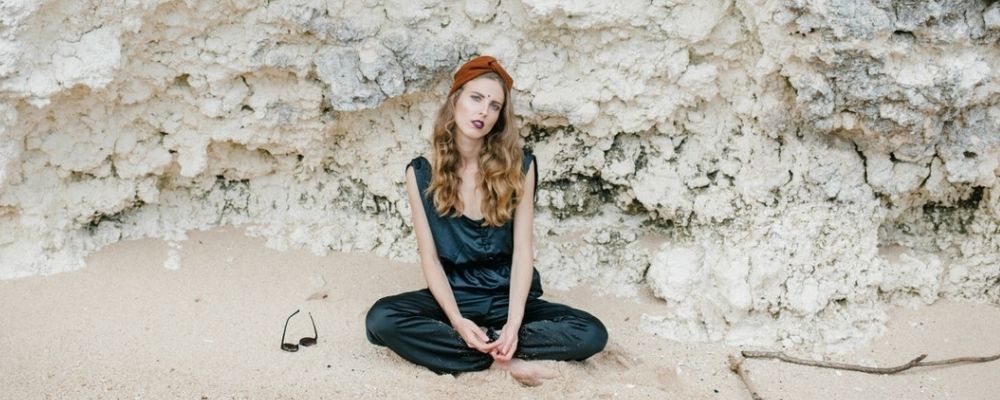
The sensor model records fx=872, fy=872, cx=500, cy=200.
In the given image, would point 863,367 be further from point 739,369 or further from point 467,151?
point 467,151

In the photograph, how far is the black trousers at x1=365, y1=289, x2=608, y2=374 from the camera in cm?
300

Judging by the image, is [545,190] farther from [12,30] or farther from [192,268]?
[12,30]

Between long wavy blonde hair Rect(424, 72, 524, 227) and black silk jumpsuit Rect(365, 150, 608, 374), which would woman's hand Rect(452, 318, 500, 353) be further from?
long wavy blonde hair Rect(424, 72, 524, 227)

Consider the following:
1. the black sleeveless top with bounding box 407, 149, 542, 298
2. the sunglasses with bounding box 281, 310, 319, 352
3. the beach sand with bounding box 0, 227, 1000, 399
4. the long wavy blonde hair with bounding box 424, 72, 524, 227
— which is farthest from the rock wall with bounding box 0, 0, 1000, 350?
the sunglasses with bounding box 281, 310, 319, 352

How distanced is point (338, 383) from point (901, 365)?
6.53ft

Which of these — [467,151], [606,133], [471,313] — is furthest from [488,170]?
[606,133]

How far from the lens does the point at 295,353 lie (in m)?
3.07

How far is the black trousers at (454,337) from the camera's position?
118 inches

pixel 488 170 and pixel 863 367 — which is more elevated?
pixel 488 170

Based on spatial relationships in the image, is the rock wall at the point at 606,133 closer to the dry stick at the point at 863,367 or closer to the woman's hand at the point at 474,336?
the dry stick at the point at 863,367

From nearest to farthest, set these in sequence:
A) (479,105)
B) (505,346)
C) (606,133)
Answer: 1. (505,346)
2. (479,105)
3. (606,133)

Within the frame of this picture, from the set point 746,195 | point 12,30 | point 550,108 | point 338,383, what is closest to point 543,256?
point 550,108

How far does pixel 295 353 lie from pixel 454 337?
1.88 feet

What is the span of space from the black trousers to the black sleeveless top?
204mm
